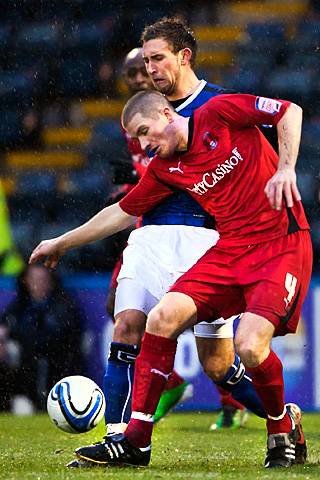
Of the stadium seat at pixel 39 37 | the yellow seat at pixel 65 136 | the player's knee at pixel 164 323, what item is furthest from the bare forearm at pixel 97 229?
the stadium seat at pixel 39 37

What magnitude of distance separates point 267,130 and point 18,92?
8.59 meters

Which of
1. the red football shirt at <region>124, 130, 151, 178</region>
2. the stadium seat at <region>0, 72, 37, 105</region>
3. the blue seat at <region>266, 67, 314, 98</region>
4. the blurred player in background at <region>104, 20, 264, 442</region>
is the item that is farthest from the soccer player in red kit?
the stadium seat at <region>0, 72, 37, 105</region>

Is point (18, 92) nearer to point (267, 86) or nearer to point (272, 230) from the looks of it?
point (267, 86)

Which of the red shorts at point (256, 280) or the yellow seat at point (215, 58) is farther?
the yellow seat at point (215, 58)

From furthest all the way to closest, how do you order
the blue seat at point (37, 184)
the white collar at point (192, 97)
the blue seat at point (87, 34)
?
the blue seat at point (87, 34) < the blue seat at point (37, 184) < the white collar at point (192, 97)

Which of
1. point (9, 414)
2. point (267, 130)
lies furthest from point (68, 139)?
point (267, 130)

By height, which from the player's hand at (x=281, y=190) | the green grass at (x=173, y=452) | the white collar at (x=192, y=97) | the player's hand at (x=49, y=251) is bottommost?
the green grass at (x=173, y=452)

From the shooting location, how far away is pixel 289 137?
16.6 feet

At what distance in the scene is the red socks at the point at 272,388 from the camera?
5062mm

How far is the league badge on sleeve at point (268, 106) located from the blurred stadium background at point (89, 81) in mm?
6232

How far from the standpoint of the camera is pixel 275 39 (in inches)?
551

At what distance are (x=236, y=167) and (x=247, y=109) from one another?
0.83 feet

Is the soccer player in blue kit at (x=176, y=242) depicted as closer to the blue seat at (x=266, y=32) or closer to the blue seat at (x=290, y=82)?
the blue seat at (x=290, y=82)

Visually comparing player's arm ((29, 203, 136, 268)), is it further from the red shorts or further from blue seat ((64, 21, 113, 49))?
Result: blue seat ((64, 21, 113, 49))
